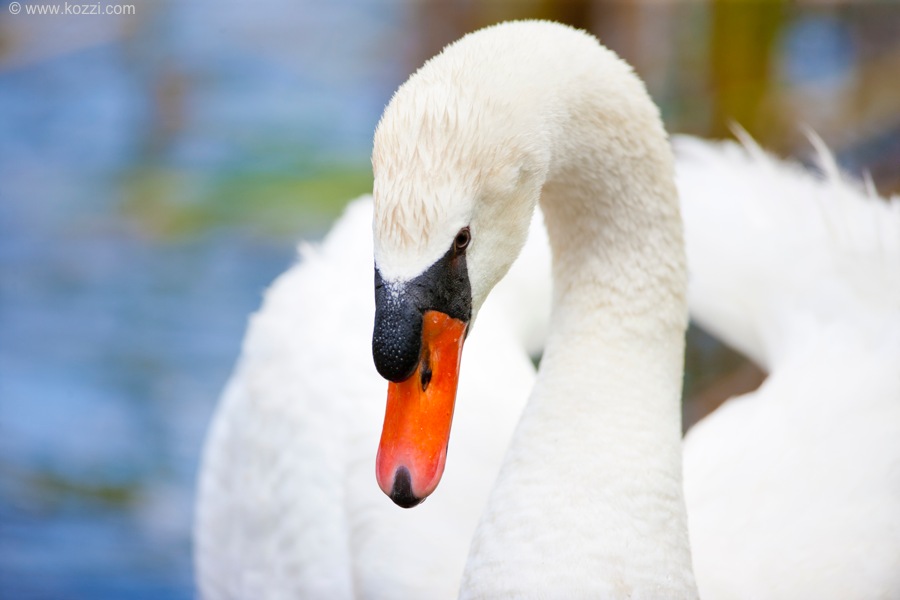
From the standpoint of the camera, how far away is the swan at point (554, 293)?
1.44 meters

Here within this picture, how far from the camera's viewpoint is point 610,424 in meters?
1.79

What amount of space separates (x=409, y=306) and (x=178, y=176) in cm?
464

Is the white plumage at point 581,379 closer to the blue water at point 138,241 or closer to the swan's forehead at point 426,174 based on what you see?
the swan's forehead at point 426,174

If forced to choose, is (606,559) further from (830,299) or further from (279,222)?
(279,222)

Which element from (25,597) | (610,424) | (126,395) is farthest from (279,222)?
(610,424)

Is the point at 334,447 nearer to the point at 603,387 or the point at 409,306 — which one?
the point at 603,387

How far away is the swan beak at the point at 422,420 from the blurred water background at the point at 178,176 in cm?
218

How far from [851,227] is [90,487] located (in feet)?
8.35

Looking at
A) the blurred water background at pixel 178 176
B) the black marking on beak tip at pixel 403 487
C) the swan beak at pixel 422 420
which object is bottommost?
the black marking on beak tip at pixel 403 487

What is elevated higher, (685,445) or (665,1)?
(665,1)

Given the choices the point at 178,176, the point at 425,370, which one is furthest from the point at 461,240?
the point at 178,176

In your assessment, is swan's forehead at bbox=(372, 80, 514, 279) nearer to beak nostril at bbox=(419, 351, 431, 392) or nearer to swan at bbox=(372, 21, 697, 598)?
swan at bbox=(372, 21, 697, 598)

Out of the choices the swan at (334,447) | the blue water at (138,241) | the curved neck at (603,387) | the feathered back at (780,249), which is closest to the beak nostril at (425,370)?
the curved neck at (603,387)

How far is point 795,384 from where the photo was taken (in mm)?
2457
